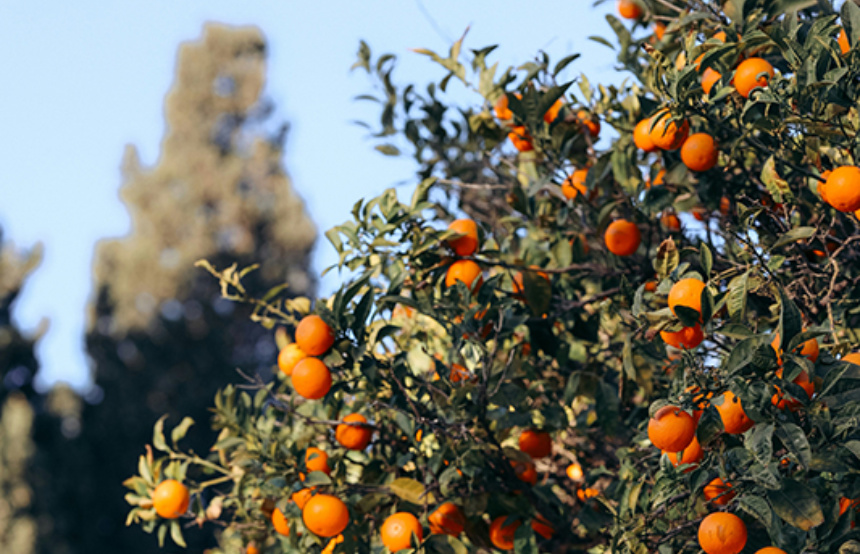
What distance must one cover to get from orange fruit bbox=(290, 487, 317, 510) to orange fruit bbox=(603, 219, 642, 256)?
0.86 metres

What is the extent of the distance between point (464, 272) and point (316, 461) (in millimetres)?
544

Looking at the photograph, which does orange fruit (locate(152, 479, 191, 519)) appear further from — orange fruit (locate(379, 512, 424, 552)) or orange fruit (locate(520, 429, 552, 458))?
orange fruit (locate(520, 429, 552, 458))

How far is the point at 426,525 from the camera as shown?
1592mm

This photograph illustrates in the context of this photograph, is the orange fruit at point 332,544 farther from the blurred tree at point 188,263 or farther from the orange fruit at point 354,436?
the blurred tree at point 188,263

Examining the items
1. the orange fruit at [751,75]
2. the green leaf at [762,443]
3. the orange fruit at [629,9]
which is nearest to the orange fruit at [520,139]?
the orange fruit at [629,9]

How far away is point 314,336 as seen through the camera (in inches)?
57.5

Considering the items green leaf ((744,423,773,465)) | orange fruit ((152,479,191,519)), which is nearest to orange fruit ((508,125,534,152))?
green leaf ((744,423,773,465))

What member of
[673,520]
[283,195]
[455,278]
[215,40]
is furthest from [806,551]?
[215,40]

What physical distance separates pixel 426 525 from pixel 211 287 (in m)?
10.4

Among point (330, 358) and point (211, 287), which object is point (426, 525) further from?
point (211, 287)

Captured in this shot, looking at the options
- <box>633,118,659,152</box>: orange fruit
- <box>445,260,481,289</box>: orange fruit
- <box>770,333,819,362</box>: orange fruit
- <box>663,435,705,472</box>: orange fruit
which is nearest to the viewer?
<box>770,333,819,362</box>: orange fruit

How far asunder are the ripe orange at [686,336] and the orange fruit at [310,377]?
655 mm

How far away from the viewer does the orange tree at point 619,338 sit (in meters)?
1.12

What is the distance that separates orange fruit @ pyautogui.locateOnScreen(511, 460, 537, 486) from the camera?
1.72 m
